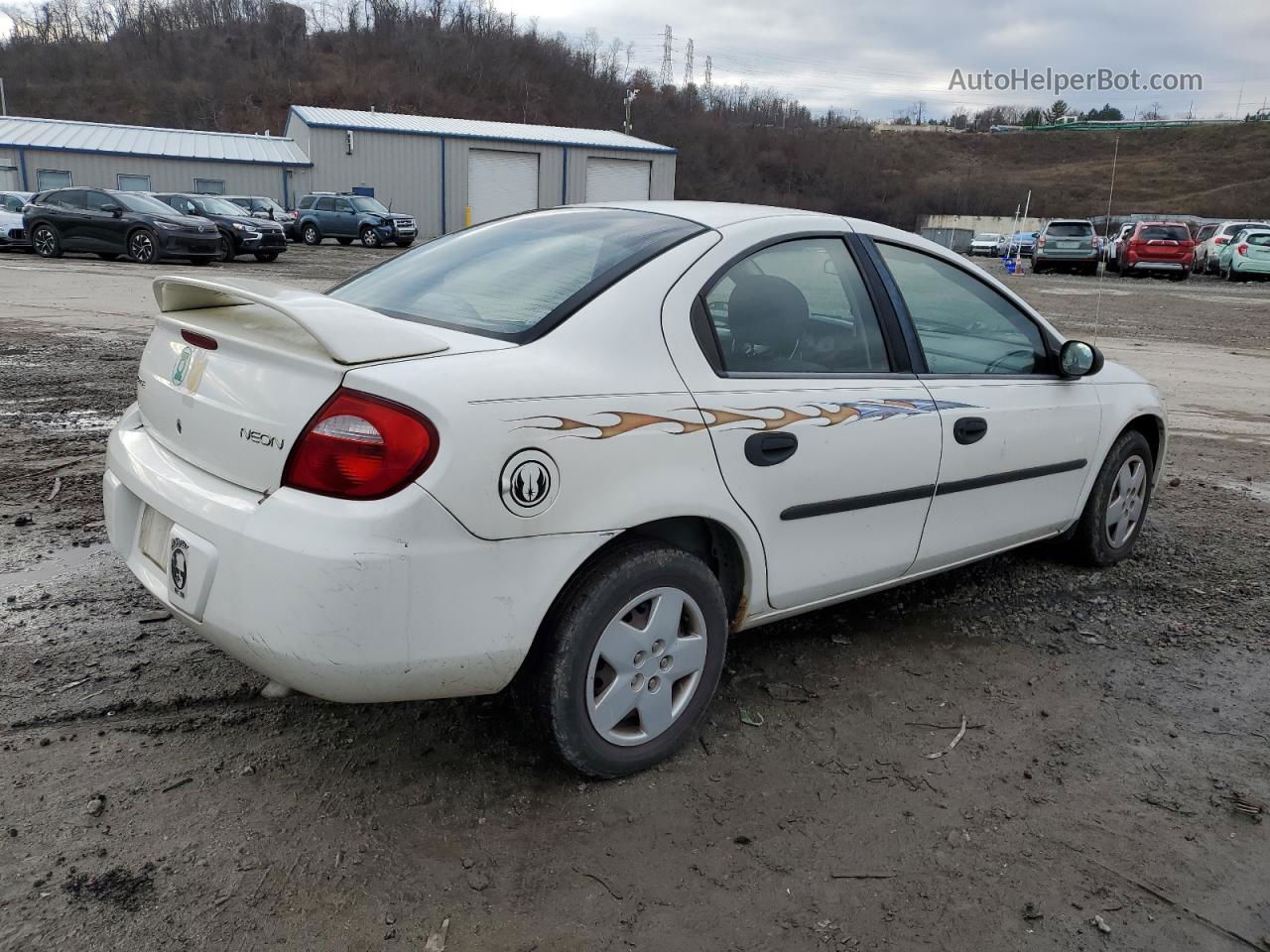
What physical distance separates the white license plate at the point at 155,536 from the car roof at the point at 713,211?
1721mm

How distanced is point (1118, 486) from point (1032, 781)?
2111 millimetres

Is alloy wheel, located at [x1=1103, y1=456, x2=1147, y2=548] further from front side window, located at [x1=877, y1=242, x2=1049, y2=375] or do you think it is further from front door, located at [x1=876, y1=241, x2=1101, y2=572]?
front side window, located at [x1=877, y1=242, x2=1049, y2=375]

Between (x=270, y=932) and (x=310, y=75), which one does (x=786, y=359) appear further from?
(x=310, y=75)

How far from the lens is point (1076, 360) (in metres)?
3.92

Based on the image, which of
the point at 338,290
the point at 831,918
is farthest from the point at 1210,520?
the point at 338,290

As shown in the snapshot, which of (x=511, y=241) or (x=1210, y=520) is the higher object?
(x=511, y=241)

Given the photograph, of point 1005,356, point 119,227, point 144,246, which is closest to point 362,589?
point 1005,356

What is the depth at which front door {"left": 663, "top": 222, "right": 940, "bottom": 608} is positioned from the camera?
275cm

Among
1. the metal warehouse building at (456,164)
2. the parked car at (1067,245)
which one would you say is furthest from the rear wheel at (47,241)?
the parked car at (1067,245)

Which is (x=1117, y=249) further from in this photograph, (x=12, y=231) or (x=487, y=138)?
(x=12, y=231)

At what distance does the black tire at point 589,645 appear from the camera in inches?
96.4

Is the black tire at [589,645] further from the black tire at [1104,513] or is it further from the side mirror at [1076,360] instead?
the black tire at [1104,513]

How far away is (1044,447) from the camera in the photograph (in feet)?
12.5

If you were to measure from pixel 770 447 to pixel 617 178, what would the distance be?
1796 inches
